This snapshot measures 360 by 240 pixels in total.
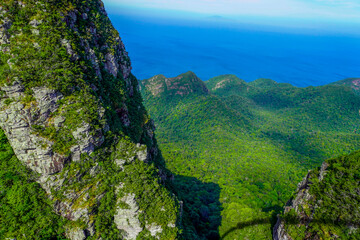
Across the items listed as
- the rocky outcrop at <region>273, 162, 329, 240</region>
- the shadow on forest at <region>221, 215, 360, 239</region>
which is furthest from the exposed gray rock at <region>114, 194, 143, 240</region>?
the rocky outcrop at <region>273, 162, 329, 240</region>

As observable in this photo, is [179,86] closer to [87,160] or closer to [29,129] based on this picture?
[87,160]

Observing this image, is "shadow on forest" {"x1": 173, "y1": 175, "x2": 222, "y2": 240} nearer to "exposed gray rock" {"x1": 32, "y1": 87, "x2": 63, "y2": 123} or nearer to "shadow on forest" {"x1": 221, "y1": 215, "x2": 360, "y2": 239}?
"shadow on forest" {"x1": 221, "y1": 215, "x2": 360, "y2": 239}

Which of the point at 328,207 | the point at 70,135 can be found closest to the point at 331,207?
the point at 328,207

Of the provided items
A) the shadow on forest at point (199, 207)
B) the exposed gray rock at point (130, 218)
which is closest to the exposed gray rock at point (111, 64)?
the exposed gray rock at point (130, 218)

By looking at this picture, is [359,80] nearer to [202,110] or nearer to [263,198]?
[202,110]

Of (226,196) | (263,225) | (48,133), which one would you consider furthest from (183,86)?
(48,133)

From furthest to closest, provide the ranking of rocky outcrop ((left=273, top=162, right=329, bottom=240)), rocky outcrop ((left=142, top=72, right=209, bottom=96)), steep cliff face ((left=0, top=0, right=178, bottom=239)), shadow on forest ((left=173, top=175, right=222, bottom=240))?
rocky outcrop ((left=142, top=72, right=209, bottom=96))
shadow on forest ((left=173, top=175, right=222, bottom=240))
rocky outcrop ((left=273, top=162, right=329, bottom=240))
steep cliff face ((left=0, top=0, right=178, bottom=239))

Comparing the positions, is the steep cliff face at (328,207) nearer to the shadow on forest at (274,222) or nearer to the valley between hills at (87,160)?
the shadow on forest at (274,222)
